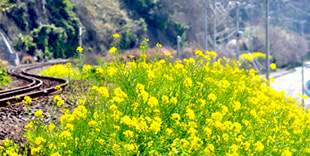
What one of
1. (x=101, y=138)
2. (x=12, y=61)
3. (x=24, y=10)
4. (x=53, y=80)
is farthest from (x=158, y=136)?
(x=24, y=10)

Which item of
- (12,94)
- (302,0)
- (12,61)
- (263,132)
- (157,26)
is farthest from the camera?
(302,0)

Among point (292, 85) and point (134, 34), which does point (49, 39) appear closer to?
point (134, 34)

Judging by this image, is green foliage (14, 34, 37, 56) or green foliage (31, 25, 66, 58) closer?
green foliage (14, 34, 37, 56)

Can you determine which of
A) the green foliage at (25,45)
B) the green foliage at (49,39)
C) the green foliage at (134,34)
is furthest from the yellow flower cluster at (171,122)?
the green foliage at (134,34)

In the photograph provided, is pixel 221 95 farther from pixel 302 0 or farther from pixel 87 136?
pixel 302 0

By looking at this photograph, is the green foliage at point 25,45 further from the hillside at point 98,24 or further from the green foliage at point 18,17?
the green foliage at point 18,17

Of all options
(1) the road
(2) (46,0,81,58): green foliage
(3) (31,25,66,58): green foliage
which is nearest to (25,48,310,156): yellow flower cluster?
(1) the road

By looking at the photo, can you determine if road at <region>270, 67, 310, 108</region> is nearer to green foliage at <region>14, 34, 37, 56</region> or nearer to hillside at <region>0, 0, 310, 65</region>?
hillside at <region>0, 0, 310, 65</region>

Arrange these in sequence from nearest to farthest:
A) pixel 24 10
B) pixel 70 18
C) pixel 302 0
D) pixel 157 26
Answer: pixel 24 10
pixel 70 18
pixel 157 26
pixel 302 0

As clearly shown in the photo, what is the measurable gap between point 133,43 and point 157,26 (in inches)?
325

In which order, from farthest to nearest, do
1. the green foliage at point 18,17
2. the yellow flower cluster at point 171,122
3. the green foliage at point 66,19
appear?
the green foliage at point 66,19
the green foliage at point 18,17
the yellow flower cluster at point 171,122

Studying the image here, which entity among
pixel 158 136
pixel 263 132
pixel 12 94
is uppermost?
pixel 158 136

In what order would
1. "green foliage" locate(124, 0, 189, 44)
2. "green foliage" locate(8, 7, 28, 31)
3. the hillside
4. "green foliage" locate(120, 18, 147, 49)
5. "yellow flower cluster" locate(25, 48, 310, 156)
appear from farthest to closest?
1. "green foliage" locate(124, 0, 189, 44)
2. "green foliage" locate(120, 18, 147, 49)
3. "green foliage" locate(8, 7, 28, 31)
4. the hillside
5. "yellow flower cluster" locate(25, 48, 310, 156)

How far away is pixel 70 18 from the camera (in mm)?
46125
